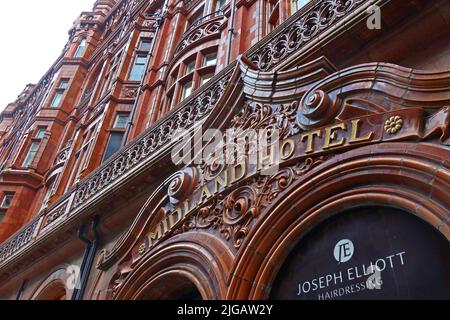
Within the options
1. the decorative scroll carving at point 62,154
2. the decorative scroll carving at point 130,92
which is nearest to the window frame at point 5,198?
the decorative scroll carving at point 62,154

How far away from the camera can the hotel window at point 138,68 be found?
64.7 feet

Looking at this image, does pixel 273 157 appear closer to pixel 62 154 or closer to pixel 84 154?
pixel 84 154

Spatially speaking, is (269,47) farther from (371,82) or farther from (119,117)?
(119,117)

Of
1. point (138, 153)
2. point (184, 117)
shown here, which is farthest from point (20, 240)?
point (184, 117)

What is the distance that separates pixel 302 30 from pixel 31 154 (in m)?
21.2

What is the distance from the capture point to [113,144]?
53.9 feet

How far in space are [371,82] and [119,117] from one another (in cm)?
1431

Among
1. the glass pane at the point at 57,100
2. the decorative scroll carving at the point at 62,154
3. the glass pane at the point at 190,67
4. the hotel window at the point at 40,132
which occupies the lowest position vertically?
the glass pane at the point at 190,67

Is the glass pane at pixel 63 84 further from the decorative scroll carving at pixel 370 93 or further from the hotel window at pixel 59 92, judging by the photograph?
the decorative scroll carving at pixel 370 93

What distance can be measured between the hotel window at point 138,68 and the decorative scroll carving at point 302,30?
12.3m

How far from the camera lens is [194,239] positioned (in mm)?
6551

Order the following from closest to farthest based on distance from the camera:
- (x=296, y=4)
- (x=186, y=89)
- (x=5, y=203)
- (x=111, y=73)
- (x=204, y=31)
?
(x=296, y=4) → (x=186, y=89) → (x=204, y=31) → (x=111, y=73) → (x=5, y=203)

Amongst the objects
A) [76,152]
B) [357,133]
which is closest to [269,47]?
[357,133]

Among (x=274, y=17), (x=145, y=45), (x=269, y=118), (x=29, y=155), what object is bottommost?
(x=269, y=118)
